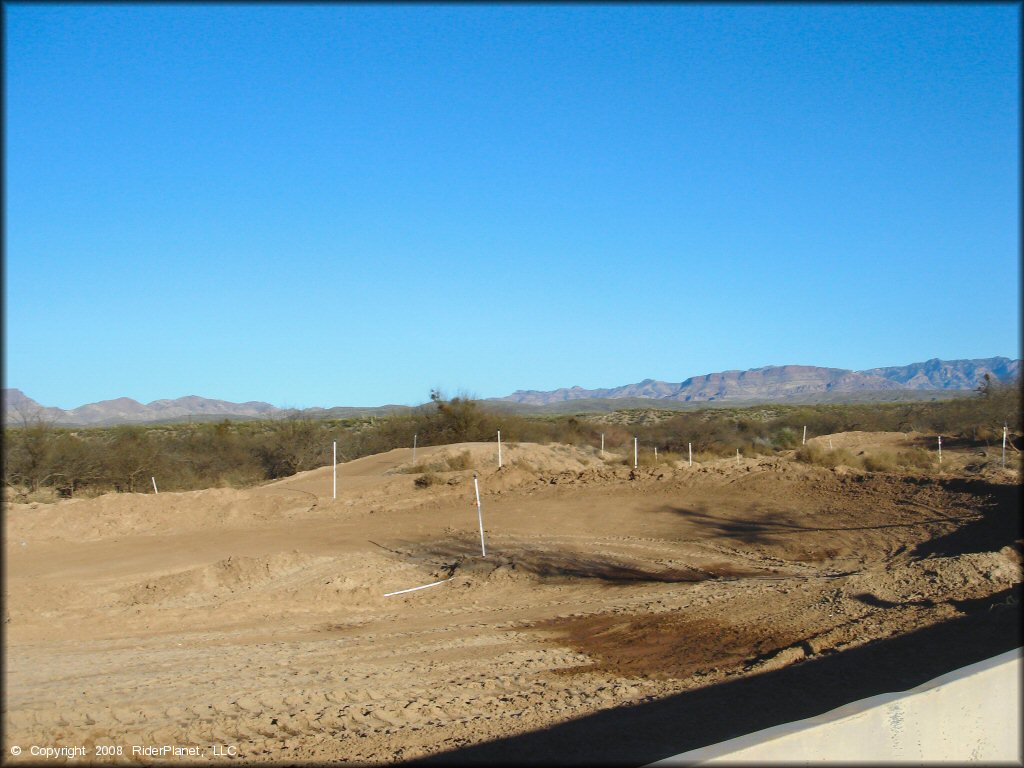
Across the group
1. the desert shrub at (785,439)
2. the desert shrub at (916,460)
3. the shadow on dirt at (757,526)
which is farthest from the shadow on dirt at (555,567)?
the desert shrub at (785,439)

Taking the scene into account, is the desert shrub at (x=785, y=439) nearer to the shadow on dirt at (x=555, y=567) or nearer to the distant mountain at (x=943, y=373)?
the shadow on dirt at (x=555, y=567)

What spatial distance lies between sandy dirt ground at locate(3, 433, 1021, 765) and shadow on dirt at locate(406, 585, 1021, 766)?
0.04m

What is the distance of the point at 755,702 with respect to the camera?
8.20 meters

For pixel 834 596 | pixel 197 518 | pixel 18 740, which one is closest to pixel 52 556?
pixel 197 518

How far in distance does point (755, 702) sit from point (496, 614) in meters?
5.99

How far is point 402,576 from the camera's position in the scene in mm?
16625

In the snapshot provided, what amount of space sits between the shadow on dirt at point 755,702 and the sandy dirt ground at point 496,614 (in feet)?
0.13

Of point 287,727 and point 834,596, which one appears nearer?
point 287,727

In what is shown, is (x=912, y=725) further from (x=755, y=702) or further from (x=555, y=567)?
(x=555, y=567)

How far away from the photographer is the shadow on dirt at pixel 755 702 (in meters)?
6.88

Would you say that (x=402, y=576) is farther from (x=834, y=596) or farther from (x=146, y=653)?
(x=834, y=596)

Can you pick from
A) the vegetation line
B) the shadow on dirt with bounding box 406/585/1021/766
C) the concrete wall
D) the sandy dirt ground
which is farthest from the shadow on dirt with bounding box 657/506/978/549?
the concrete wall

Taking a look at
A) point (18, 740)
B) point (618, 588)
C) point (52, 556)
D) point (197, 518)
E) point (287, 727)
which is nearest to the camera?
point (18, 740)

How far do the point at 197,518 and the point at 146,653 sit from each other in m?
12.3
